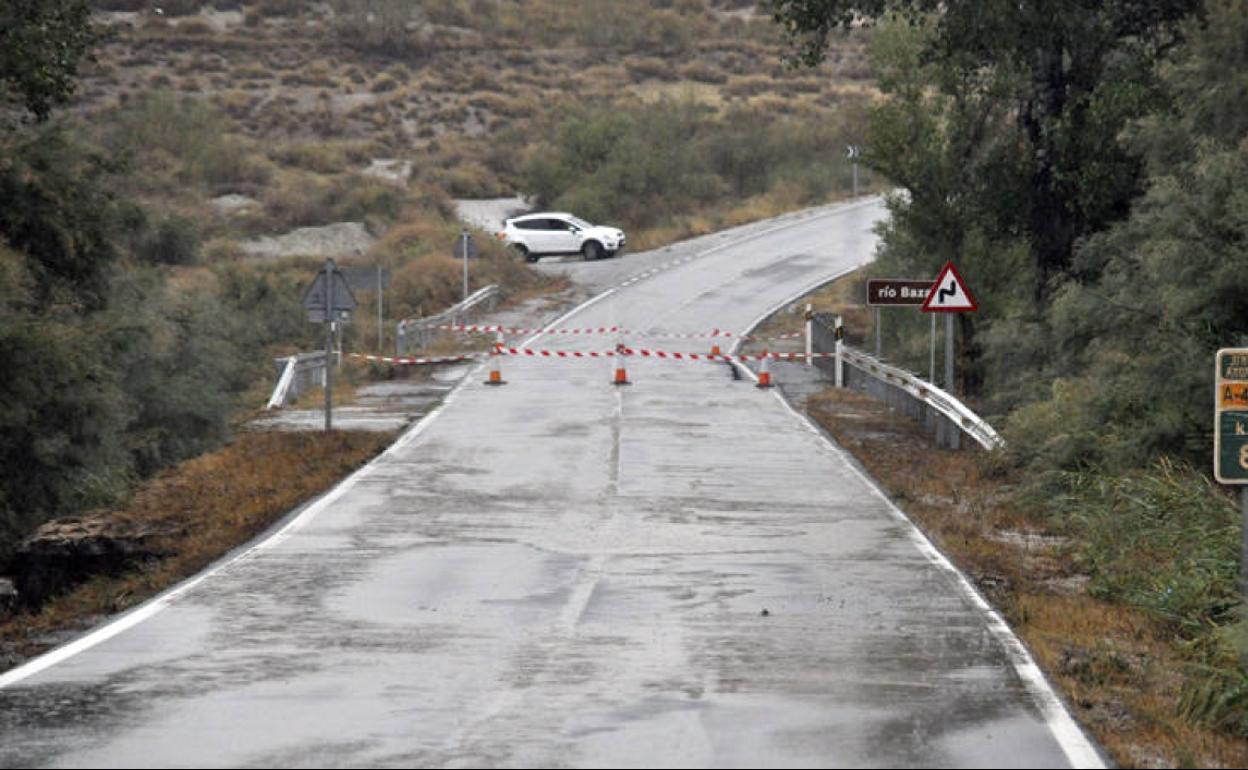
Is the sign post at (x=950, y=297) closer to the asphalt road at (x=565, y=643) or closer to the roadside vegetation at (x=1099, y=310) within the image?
the roadside vegetation at (x=1099, y=310)

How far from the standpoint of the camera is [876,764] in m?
8.89

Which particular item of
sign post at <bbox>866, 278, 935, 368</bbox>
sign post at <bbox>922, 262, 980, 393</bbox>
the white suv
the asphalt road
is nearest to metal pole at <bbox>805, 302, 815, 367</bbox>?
sign post at <bbox>866, 278, 935, 368</bbox>

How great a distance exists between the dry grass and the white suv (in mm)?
40651

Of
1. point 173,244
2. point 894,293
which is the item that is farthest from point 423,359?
point 173,244

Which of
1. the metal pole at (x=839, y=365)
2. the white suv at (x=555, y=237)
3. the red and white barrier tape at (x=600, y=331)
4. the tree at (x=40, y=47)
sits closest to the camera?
the tree at (x=40, y=47)

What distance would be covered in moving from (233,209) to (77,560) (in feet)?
196

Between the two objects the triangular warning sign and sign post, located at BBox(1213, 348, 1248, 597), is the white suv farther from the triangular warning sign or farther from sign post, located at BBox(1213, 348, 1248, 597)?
sign post, located at BBox(1213, 348, 1248, 597)

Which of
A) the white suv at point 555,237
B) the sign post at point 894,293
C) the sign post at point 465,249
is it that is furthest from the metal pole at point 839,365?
the white suv at point 555,237

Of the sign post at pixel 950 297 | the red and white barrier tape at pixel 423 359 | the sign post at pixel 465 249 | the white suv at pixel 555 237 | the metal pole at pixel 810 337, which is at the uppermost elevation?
the white suv at pixel 555 237

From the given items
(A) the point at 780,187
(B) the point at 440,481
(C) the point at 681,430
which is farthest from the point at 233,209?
(B) the point at 440,481

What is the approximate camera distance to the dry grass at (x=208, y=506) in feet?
49.9

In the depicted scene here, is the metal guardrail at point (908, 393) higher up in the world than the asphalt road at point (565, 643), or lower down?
higher up

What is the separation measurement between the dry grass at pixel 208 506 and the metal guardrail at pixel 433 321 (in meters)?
16.3

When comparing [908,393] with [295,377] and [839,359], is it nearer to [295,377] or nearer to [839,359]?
[839,359]
